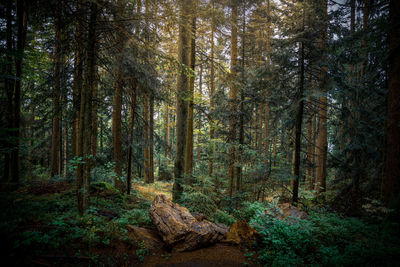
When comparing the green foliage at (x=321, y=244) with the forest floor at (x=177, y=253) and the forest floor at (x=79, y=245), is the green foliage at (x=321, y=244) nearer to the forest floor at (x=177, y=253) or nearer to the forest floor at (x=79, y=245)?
the forest floor at (x=177, y=253)

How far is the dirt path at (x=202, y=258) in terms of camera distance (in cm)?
389

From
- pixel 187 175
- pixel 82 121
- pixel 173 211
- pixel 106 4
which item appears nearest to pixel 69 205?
pixel 82 121

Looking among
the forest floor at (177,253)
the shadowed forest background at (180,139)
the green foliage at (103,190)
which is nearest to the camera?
the forest floor at (177,253)

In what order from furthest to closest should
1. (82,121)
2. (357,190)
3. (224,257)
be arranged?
(357,190), (82,121), (224,257)

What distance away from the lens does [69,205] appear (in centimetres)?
570

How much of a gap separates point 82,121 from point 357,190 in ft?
37.8

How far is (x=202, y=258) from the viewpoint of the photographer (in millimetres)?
4117

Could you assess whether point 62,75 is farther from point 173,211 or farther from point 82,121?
point 173,211

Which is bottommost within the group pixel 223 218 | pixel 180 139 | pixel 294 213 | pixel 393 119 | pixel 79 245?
pixel 223 218

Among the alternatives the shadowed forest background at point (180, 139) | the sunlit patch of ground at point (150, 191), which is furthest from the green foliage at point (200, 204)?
the sunlit patch of ground at point (150, 191)

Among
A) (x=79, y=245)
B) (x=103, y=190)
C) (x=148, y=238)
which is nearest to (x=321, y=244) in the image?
(x=148, y=238)

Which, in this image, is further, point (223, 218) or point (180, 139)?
point (180, 139)

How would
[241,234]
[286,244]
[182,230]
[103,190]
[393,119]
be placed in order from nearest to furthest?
[286,244] → [182,230] → [241,234] → [393,119] → [103,190]

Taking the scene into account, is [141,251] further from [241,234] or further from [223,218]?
[223,218]
